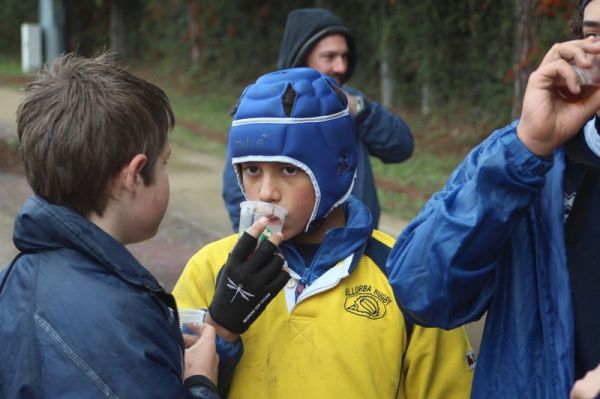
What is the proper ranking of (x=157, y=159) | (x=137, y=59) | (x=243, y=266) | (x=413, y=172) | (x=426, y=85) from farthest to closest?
(x=137, y=59) < (x=426, y=85) < (x=413, y=172) < (x=243, y=266) < (x=157, y=159)

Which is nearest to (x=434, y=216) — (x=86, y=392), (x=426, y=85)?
(x=86, y=392)

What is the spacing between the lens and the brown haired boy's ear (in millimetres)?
2117

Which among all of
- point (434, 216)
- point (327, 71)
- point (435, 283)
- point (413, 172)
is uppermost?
point (434, 216)

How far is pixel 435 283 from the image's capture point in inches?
80.9

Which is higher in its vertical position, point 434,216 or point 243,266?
point 434,216

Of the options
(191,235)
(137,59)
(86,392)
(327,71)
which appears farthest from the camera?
(137,59)

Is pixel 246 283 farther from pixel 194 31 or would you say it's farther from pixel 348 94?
pixel 194 31

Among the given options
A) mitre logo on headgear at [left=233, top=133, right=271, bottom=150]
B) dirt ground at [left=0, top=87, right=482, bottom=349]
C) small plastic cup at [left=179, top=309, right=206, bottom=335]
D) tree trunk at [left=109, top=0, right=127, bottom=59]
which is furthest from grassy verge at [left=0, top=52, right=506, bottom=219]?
small plastic cup at [left=179, top=309, right=206, bottom=335]

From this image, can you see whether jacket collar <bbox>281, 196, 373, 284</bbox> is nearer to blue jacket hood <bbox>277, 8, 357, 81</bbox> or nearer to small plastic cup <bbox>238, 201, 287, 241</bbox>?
small plastic cup <bbox>238, 201, 287, 241</bbox>

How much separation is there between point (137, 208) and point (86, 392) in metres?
0.46

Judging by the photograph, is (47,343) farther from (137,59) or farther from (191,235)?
(137,59)

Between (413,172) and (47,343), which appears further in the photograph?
(413,172)

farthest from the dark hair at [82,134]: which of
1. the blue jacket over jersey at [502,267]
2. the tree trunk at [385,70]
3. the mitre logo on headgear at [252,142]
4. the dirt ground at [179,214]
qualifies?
the tree trunk at [385,70]

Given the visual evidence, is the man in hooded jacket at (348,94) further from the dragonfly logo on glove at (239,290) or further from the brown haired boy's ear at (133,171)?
the brown haired boy's ear at (133,171)
